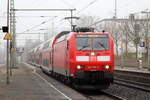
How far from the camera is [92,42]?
50.4 ft

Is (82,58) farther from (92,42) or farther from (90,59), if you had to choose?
(92,42)

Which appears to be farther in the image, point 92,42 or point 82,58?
point 92,42

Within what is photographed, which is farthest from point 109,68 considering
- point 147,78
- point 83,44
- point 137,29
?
point 137,29

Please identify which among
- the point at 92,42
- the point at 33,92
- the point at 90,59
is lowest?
the point at 33,92

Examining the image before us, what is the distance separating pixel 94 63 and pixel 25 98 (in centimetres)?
395

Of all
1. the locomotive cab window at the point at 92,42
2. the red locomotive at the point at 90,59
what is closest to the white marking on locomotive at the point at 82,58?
the red locomotive at the point at 90,59

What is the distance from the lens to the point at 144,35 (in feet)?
153

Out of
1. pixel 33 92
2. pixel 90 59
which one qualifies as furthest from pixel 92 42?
pixel 33 92

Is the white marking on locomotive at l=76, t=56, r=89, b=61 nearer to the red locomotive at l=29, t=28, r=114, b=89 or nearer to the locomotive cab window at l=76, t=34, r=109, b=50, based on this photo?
the red locomotive at l=29, t=28, r=114, b=89

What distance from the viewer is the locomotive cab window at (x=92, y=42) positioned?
1520cm

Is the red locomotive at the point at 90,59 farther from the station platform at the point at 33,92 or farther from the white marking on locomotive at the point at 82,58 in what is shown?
the station platform at the point at 33,92

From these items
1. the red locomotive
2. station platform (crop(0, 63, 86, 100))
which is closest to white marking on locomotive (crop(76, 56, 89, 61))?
the red locomotive

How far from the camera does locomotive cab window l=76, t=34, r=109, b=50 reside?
49.9ft

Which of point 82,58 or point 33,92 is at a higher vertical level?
point 82,58
